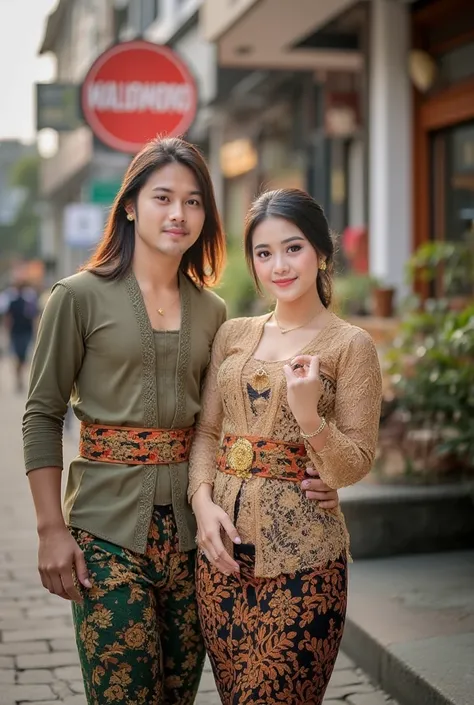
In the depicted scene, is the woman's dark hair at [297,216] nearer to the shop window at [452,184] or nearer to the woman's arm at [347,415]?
the woman's arm at [347,415]

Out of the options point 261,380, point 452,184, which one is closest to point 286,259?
point 261,380

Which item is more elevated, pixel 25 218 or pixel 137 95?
pixel 25 218

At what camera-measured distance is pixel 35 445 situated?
3055mm

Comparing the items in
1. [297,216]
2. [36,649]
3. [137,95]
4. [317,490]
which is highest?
[137,95]

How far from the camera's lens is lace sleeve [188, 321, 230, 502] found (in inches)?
123

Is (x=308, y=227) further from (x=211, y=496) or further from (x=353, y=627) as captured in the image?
(x=353, y=627)

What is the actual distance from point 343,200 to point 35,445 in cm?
1228

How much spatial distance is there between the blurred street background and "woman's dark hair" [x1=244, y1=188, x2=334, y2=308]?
473 mm

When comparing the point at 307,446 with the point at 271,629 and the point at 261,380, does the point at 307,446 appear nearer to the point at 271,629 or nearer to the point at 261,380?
the point at 261,380

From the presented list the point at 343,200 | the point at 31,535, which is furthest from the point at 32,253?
the point at 31,535

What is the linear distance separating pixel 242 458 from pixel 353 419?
0.32m

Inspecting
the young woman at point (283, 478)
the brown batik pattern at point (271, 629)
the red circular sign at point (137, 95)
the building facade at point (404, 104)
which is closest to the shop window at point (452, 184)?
the building facade at point (404, 104)

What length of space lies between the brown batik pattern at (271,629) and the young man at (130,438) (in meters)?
0.15

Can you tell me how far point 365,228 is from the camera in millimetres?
12422
